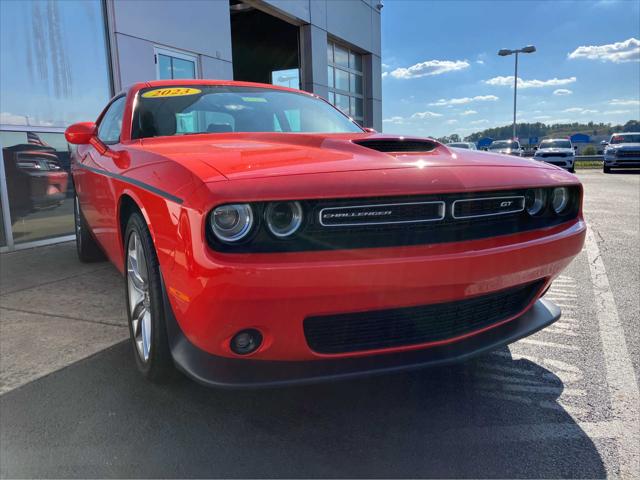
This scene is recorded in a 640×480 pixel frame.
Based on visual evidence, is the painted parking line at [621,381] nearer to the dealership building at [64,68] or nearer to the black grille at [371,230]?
the black grille at [371,230]

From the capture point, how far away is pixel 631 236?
19.4 ft

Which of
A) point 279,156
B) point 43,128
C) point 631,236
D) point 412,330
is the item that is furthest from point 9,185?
point 631,236

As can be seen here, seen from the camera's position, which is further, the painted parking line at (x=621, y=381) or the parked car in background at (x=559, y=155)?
the parked car in background at (x=559, y=155)

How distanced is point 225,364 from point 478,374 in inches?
49.6

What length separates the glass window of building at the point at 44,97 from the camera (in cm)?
564

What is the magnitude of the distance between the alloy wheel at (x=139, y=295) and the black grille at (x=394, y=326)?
767 mm

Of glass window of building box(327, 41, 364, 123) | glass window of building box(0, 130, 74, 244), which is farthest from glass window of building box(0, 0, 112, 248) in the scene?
glass window of building box(327, 41, 364, 123)

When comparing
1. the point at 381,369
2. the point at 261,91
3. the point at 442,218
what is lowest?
the point at 381,369

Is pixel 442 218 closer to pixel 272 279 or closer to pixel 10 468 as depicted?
pixel 272 279

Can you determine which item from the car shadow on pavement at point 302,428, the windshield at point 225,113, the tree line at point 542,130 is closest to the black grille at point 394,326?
the car shadow on pavement at point 302,428

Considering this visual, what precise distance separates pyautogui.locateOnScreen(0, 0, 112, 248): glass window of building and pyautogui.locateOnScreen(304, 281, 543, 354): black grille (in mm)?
5213

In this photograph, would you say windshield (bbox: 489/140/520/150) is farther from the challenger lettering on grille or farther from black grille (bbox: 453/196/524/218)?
the challenger lettering on grille

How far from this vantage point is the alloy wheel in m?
2.18

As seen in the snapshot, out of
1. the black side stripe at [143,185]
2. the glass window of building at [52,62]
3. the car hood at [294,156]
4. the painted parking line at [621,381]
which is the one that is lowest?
the painted parking line at [621,381]
